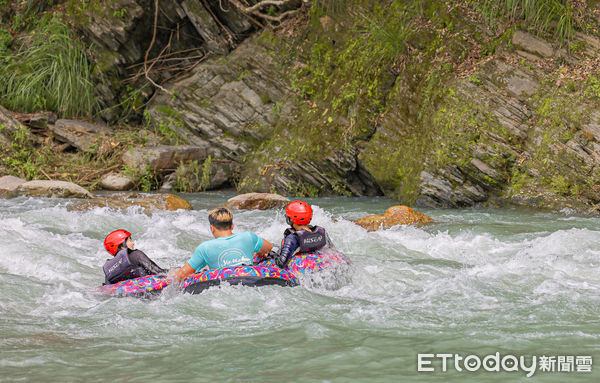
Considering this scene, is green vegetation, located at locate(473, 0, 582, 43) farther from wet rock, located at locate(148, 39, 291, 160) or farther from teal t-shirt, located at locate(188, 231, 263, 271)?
teal t-shirt, located at locate(188, 231, 263, 271)

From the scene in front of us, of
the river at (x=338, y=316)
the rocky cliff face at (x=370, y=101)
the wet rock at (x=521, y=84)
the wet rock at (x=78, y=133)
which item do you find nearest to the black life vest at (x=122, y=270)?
the river at (x=338, y=316)

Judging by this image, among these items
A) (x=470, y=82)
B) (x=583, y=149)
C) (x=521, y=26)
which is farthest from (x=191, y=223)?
(x=521, y=26)

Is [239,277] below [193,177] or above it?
above

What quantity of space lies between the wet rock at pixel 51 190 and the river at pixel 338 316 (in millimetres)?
3077

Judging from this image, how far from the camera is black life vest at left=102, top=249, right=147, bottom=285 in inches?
195

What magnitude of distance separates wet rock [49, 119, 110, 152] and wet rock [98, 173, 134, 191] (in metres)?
1.12

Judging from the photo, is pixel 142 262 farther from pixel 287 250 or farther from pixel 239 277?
pixel 287 250

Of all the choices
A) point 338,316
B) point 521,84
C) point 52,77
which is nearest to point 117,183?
point 52,77

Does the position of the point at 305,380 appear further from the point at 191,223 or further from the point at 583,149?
the point at 583,149

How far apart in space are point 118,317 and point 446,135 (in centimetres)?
711

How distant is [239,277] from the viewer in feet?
15.1

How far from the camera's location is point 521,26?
34.0ft

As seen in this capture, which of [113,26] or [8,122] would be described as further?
[113,26]

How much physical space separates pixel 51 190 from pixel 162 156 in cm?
269
